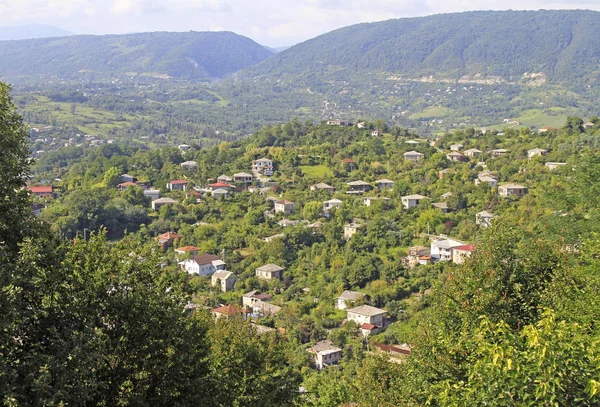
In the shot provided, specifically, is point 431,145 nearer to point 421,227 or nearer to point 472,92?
point 421,227

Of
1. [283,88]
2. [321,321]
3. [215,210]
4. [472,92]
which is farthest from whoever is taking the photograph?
[283,88]

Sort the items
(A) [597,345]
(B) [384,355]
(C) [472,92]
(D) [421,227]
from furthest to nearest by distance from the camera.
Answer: (C) [472,92], (D) [421,227], (B) [384,355], (A) [597,345]

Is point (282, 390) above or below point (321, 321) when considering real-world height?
above

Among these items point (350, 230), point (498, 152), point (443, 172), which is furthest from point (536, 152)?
point (350, 230)

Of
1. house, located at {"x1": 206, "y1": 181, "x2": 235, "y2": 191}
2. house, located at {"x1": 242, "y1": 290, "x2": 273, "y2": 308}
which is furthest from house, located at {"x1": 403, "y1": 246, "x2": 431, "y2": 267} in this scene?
house, located at {"x1": 206, "y1": 181, "x2": 235, "y2": 191}

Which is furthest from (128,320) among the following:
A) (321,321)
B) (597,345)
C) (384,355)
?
(321,321)
